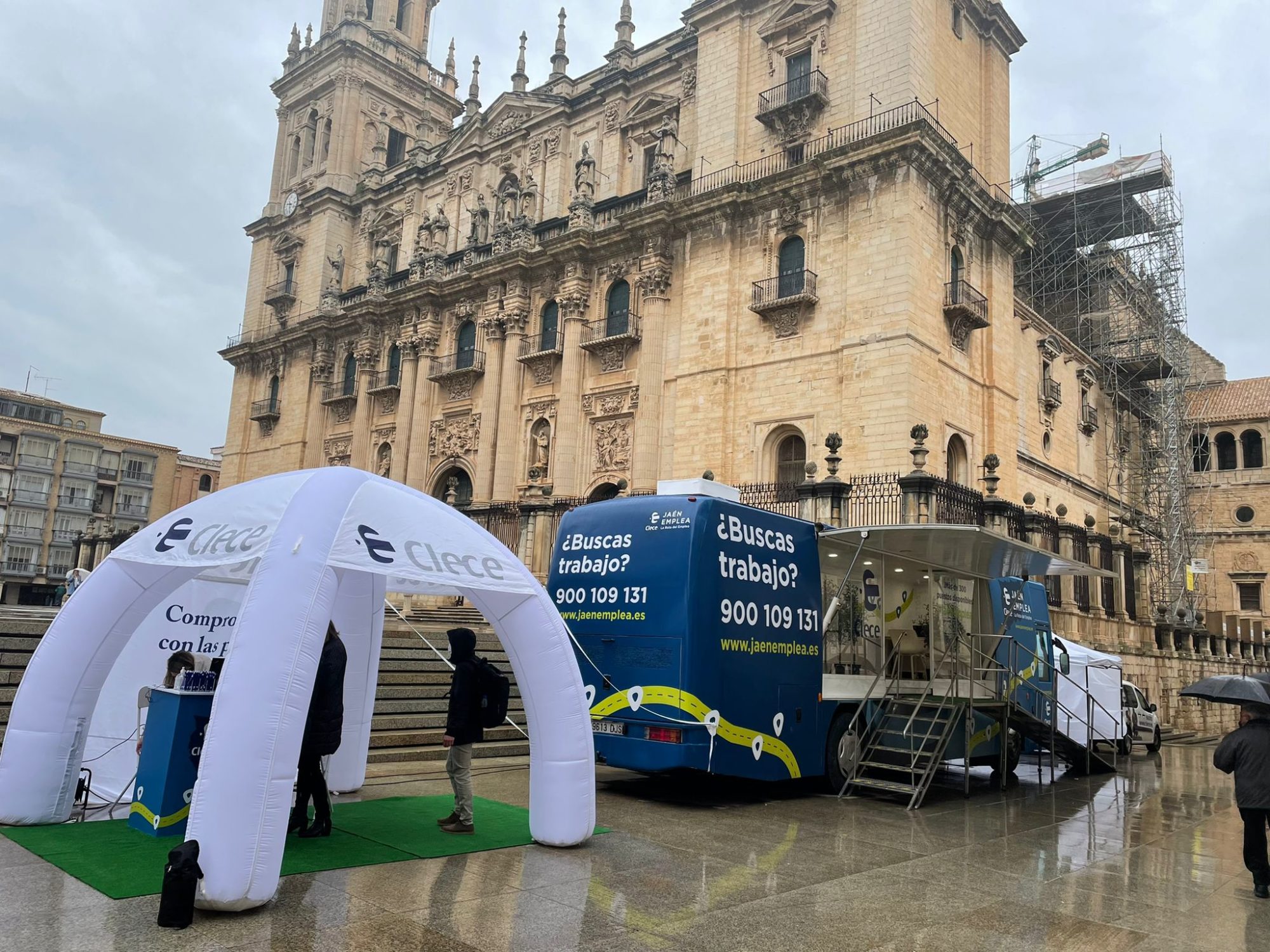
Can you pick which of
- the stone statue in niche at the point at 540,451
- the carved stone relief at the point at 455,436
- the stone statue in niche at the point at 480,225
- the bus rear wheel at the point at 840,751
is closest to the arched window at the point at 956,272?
the stone statue in niche at the point at 540,451

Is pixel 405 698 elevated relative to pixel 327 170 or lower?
lower

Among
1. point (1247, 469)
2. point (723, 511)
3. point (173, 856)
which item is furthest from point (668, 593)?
point (1247, 469)

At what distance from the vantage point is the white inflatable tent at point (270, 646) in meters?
5.51

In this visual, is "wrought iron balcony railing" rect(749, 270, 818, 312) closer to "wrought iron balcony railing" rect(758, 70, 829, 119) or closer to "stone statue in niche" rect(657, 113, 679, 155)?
"wrought iron balcony railing" rect(758, 70, 829, 119)

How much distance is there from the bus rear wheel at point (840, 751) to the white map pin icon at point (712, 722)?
6.80 ft

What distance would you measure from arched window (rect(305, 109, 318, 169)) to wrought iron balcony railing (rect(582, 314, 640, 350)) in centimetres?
2094

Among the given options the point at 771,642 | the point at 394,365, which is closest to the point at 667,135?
the point at 394,365

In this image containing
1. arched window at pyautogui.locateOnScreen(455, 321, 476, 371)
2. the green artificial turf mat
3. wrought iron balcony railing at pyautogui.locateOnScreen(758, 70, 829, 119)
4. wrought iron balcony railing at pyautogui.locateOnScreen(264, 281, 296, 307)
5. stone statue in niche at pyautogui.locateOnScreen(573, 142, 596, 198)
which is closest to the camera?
the green artificial turf mat

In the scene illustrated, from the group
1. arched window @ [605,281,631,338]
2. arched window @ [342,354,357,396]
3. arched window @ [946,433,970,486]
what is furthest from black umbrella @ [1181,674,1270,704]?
arched window @ [342,354,357,396]

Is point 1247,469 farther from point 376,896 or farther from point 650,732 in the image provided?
point 376,896

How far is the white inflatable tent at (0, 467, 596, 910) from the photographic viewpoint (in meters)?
5.51

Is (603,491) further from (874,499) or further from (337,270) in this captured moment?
(337,270)

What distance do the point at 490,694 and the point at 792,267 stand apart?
61.7ft

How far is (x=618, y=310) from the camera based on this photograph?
28.4 metres
